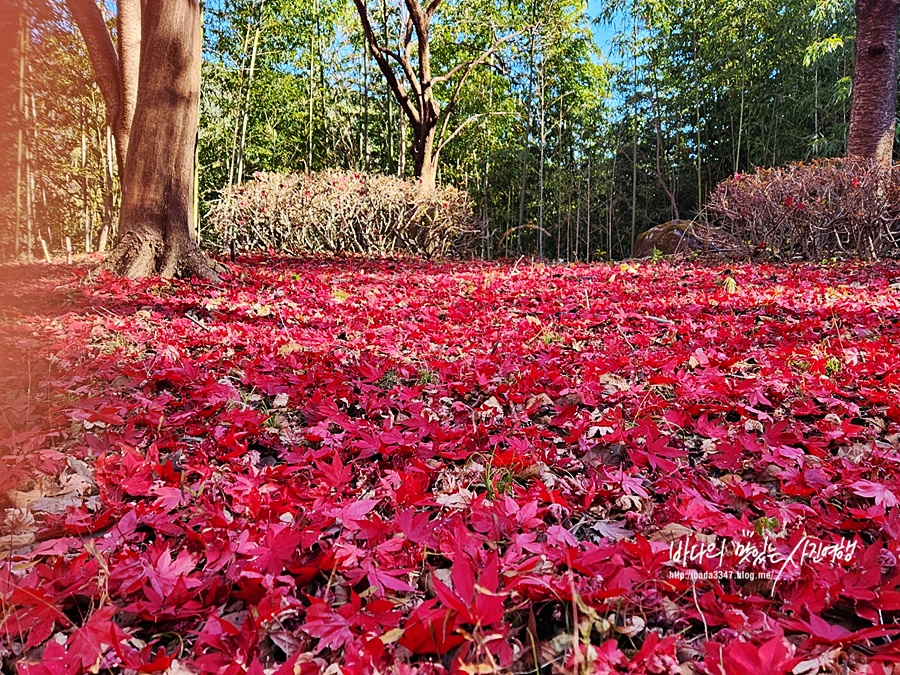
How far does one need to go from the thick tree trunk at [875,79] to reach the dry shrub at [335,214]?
18.3 feet

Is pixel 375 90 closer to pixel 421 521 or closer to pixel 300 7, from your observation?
pixel 300 7

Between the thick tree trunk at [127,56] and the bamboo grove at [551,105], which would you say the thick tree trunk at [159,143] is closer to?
the thick tree trunk at [127,56]

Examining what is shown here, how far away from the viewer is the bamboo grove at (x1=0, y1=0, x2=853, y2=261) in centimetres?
1248

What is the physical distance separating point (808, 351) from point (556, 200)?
15532 mm

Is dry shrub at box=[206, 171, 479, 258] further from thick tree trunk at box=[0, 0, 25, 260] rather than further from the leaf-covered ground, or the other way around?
thick tree trunk at box=[0, 0, 25, 260]

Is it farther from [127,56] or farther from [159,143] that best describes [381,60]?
[159,143]

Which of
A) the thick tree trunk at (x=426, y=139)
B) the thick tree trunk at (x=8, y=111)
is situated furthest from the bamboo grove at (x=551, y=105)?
the thick tree trunk at (x=8, y=111)

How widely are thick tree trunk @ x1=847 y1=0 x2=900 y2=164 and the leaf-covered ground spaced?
5.34m

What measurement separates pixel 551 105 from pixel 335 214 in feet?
32.2

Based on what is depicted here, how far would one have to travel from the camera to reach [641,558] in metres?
0.89

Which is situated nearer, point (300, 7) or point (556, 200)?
point (300, 7)

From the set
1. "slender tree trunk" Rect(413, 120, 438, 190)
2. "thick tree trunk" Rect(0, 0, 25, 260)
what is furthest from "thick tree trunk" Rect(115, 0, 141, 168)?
"thick tree trunk" Rect(0, 0, 25, 260)

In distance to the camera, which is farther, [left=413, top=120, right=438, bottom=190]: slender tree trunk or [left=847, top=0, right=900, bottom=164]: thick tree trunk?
[left=413, top=120, right=438, bottom=190]: slender tree trunk

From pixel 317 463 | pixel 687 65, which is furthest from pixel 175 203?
pixel 687 65
